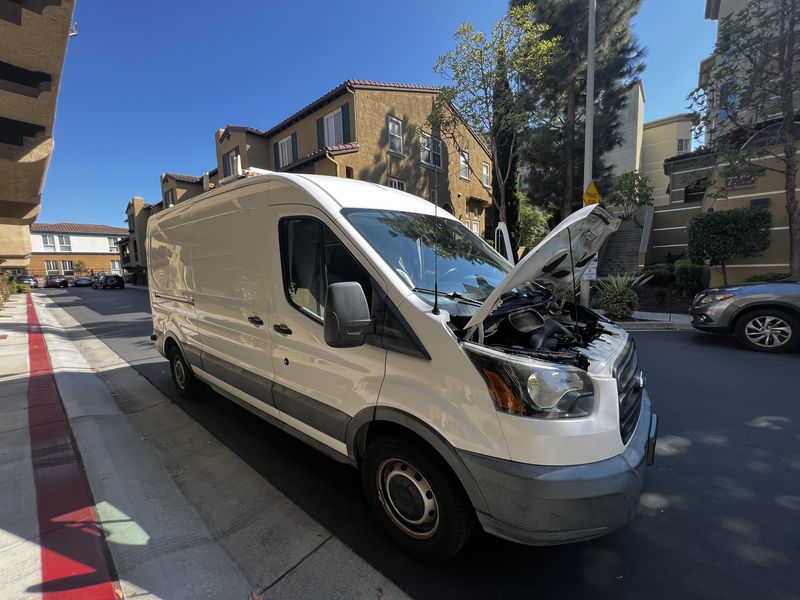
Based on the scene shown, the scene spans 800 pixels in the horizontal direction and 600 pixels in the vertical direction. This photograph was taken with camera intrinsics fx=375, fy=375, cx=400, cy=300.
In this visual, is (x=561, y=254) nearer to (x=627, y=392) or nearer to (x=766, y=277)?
(x=627, y=392)

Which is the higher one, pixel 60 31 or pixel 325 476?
pixel 60 31

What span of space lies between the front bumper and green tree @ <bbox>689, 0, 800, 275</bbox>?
10.6m

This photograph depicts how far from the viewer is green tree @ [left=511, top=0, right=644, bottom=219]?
16766 millimetres

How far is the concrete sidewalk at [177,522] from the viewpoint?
6.75 feet

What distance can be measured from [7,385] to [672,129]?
4064 centimetres

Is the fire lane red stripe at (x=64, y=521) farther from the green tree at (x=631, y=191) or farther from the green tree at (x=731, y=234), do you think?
the green tree at (x=631, y=191)

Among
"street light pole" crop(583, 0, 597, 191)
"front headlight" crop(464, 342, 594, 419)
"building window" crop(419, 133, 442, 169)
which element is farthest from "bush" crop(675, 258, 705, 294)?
"front headlight" crop(464, 342, 594, 419)

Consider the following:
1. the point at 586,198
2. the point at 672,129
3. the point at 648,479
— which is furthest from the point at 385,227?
the point at 672,129

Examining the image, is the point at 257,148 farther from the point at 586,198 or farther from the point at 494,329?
Result: the point at 494,329

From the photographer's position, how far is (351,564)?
220 centimetres

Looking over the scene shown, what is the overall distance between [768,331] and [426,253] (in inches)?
271

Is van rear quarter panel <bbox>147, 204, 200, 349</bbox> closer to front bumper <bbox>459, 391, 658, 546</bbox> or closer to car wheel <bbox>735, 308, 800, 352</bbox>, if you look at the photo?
front bumper <bbox>459, 391, 658, 546</bbox>

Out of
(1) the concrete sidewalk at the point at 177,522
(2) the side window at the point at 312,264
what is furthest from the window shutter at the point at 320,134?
(2) the side window at the point at 312,264

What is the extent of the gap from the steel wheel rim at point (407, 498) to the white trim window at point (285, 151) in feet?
64.9
